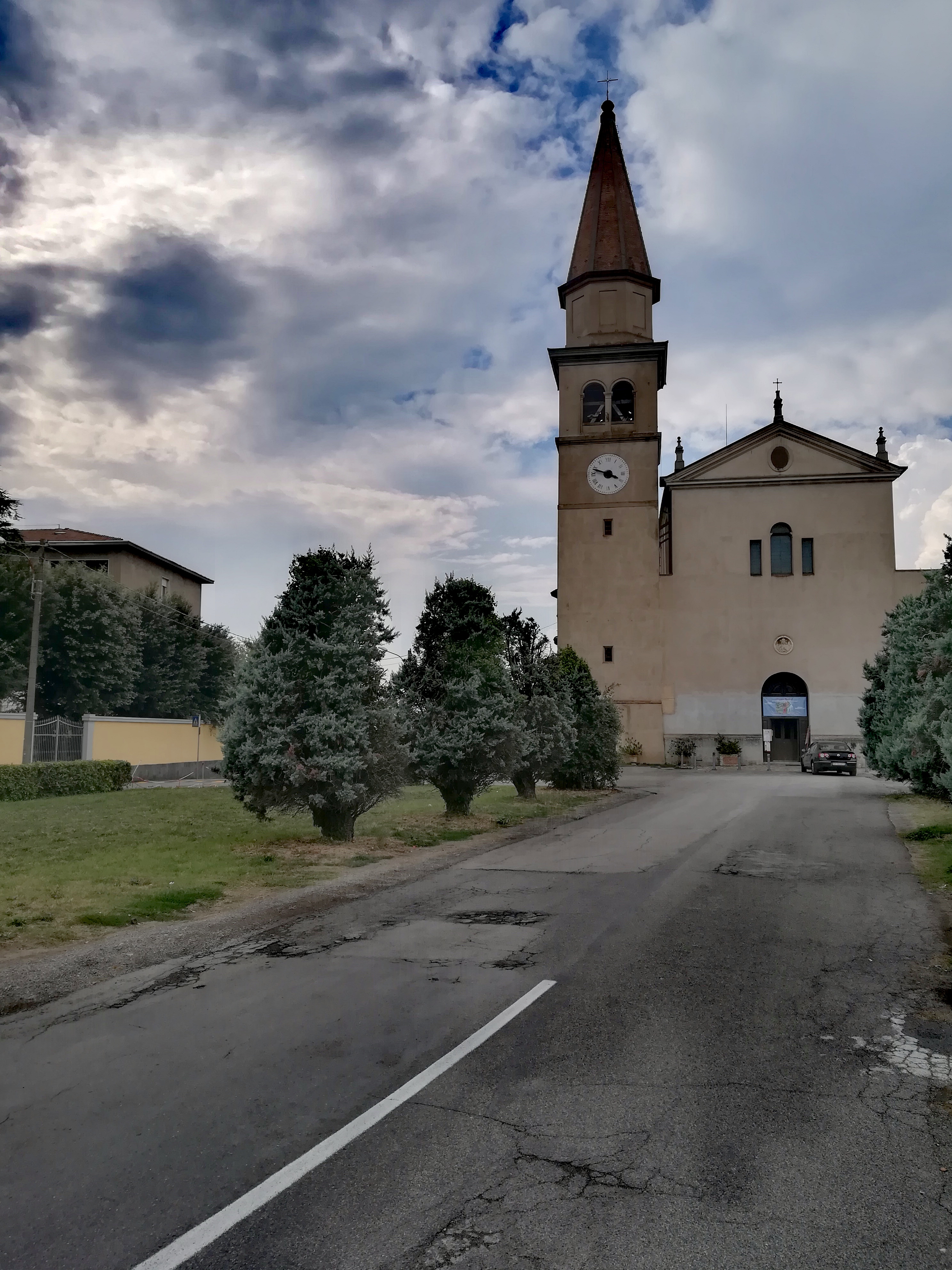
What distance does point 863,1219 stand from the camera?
3.49 meters

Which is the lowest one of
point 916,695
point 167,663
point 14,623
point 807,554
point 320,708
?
point 320,708

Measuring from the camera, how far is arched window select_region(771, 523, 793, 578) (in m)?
49.0

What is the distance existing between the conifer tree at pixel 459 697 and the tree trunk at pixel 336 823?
350 centimetres

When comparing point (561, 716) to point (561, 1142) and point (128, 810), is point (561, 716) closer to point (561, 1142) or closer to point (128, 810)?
point (128, 810)

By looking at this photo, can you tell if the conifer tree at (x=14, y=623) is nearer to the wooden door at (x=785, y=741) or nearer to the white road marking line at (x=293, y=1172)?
the wooden door at (x=785, y=741)

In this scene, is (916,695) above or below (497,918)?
above

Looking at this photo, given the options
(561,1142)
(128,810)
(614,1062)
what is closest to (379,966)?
(614,1062)

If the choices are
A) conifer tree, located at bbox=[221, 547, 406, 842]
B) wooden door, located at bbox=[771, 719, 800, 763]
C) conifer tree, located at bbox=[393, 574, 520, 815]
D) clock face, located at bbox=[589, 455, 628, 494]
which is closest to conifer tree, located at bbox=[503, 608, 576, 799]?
conifer tree, located at bbox=[393, 574, 520, 815]

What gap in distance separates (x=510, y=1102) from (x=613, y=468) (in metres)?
45.1

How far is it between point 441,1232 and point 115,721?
1369 inches

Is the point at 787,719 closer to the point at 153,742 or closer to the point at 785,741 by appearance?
the point at 785,741

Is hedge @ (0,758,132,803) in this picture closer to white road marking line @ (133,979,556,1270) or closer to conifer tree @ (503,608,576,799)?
conifer tree @ (503,608,576,799)

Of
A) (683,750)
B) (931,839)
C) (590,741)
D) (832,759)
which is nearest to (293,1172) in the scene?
(931,839)

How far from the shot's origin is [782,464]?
1943 inches
